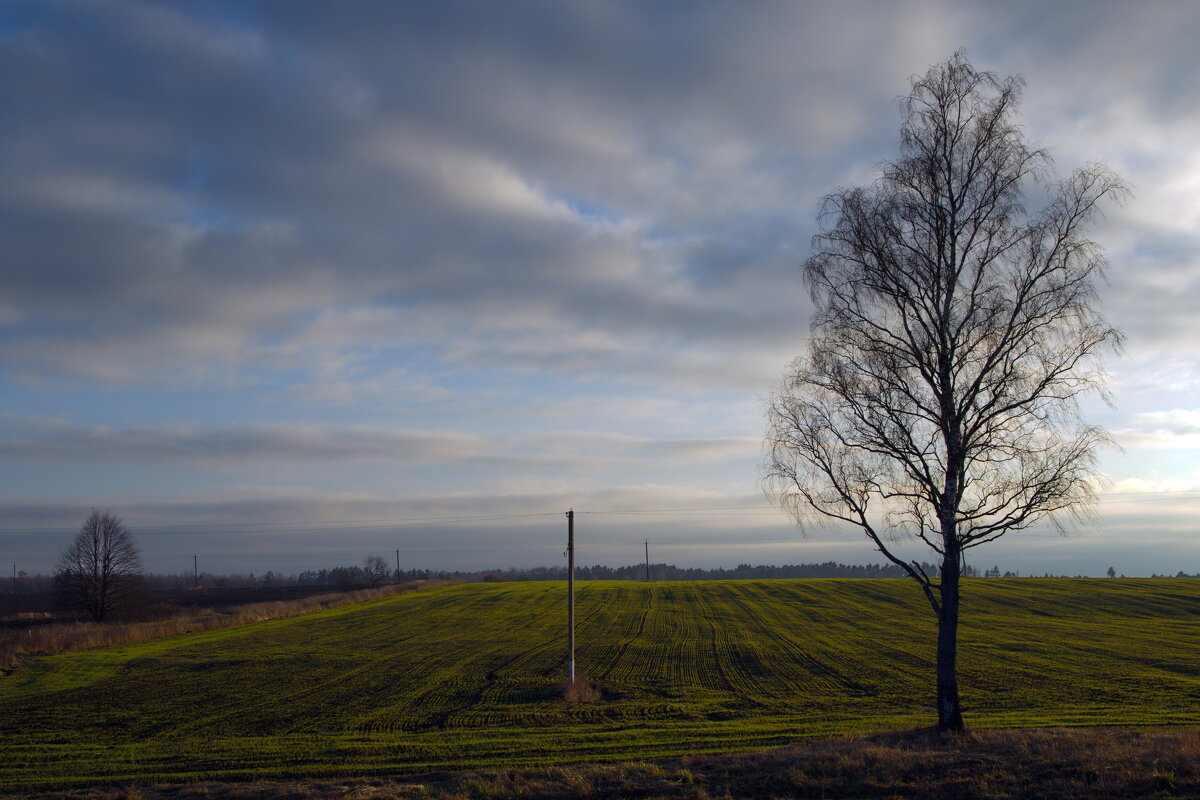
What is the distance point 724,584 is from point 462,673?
61.4 metres

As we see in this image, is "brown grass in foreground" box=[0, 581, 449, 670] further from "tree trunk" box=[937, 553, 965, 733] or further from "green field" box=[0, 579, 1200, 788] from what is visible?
"tree trunk" box=[937, 553, 965, 733]

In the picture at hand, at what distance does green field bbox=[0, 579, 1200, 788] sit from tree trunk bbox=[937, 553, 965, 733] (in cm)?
499

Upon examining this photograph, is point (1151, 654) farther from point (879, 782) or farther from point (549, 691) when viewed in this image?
point (879, 782)

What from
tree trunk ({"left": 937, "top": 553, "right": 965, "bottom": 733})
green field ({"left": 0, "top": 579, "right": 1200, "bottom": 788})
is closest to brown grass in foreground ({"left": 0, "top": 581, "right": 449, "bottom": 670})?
green field ({"left": 0, "top": 579, "right": 1200, "bottom": 788})

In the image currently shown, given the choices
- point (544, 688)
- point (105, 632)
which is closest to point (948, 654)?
point (544, 688)

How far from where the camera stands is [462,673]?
34562 mm

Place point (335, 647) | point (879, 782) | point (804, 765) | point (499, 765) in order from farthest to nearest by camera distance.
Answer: point (335, 647) < point (499, 765) < point (804, 765) < point (879, 782)

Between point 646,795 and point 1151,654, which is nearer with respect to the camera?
point 646,795

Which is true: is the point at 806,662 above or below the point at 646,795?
below

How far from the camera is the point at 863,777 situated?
42.4 feet

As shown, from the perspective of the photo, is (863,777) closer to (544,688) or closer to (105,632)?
(544,688)

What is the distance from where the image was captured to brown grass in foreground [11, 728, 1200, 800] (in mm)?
11859

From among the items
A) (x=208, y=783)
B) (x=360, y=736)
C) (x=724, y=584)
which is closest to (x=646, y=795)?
(x=208, y=783)

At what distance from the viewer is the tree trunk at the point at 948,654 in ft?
53.1
